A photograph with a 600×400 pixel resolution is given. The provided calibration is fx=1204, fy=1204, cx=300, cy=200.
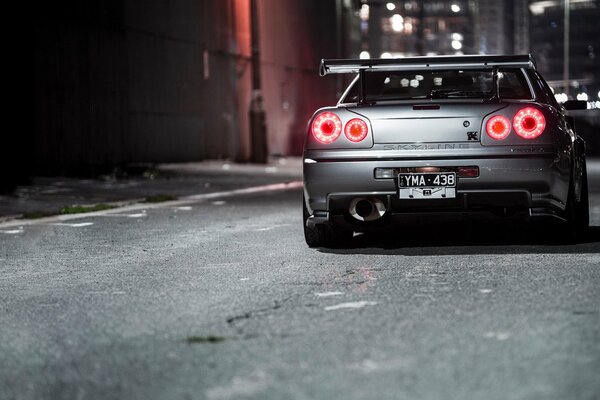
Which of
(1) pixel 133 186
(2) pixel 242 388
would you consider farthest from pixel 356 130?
(1) pixel 133 186

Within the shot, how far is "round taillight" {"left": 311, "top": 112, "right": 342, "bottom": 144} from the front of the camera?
9.11m

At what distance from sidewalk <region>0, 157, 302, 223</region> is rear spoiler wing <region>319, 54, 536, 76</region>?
5597mm

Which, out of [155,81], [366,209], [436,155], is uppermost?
[155,81]

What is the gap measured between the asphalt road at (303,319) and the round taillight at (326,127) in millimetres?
897

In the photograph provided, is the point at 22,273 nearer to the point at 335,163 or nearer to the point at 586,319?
the point at 335,163

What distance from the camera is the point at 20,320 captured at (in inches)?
246

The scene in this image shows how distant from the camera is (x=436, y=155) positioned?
8914 millimetres

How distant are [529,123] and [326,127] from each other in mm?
1520

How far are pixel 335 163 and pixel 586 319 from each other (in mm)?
3546

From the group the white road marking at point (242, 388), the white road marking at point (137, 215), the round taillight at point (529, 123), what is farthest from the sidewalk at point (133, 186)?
the white road marking at point (242, 388)

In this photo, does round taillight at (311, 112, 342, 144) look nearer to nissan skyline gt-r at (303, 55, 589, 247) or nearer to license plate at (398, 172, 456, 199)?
nissan skyline gt-r at (303, 55, 589, 247)

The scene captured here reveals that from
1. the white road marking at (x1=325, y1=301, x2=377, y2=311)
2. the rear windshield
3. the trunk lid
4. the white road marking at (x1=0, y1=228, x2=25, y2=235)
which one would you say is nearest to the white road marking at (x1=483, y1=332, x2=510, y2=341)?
the white road marking at (x1=325, y1=301, x2=377, y2=311)

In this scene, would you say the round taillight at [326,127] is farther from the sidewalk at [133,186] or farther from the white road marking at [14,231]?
the sidewalk at [133,186]

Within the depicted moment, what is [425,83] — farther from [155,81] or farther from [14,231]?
[155,81]
